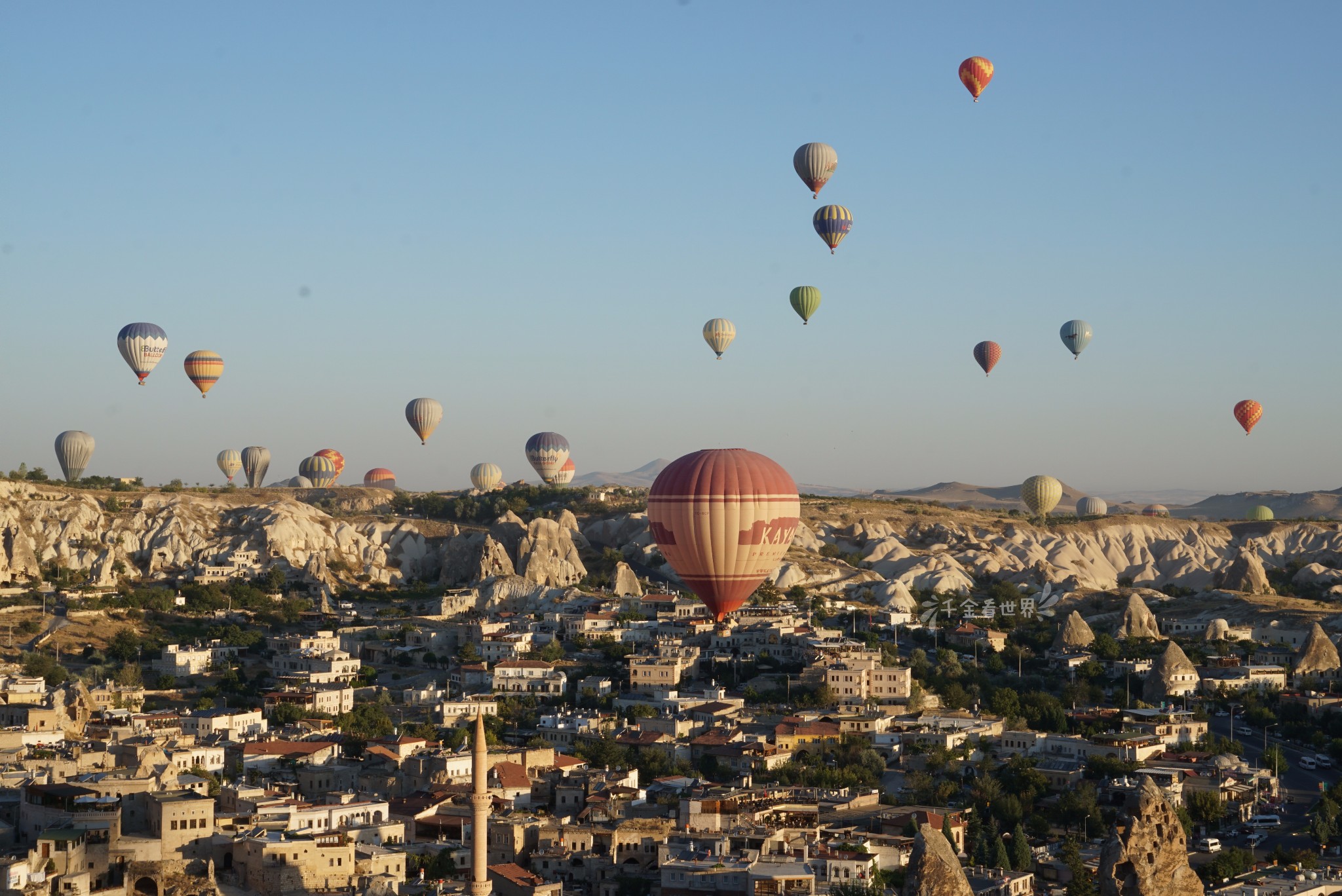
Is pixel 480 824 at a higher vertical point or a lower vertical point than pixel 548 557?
lower

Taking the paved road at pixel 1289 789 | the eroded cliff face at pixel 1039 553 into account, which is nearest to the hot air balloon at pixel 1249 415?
the eroded cliff face at pixel 1039 553

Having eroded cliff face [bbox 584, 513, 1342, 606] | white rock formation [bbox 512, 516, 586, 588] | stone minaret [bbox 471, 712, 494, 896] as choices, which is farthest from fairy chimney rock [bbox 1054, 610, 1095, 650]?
stone minaret [bbox 471, 712, 494, 896]

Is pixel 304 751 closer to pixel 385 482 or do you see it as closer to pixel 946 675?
pixel 946 675

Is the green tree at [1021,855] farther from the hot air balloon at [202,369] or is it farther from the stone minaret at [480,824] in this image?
the hot air balloon at [202,369]

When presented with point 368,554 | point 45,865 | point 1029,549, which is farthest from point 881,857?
point 1029,549

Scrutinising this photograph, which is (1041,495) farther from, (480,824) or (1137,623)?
(480,824)

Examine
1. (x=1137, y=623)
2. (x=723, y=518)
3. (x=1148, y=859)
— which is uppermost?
(x=723, y=518)

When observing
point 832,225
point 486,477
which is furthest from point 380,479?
point 832,225

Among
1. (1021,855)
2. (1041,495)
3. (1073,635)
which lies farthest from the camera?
(1041,495)
